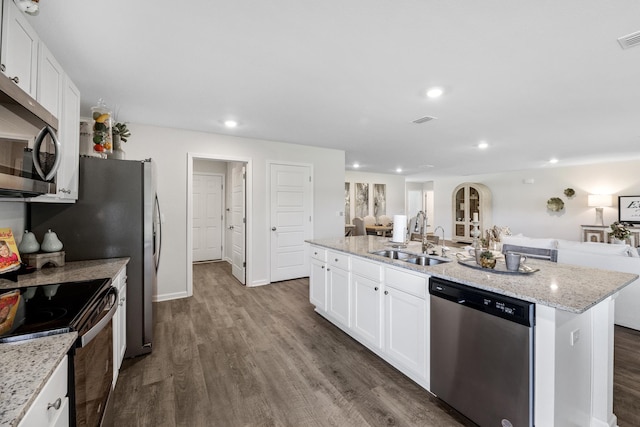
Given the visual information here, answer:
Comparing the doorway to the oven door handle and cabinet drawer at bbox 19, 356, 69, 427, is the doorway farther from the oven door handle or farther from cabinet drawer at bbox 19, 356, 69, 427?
cabinet drawer at bbox 19, 356, 69, 427

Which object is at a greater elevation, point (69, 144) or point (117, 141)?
point (117, 141)

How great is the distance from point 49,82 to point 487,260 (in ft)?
9.87

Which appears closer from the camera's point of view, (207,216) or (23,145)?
(23,145)

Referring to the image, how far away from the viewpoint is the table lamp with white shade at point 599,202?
6.41 metres

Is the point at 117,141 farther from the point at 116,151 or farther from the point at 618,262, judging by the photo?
the point at 618,262

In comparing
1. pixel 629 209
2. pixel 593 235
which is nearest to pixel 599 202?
pixel 629 209

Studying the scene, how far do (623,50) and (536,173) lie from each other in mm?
7004

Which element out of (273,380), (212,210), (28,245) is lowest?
(273,380)

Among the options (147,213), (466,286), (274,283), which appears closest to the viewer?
(466,286)

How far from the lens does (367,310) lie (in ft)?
8.18

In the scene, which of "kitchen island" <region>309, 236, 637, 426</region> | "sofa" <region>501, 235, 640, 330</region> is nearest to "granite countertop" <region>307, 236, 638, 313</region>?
"kitchen island" <region>309, 236, 637, 426</region>

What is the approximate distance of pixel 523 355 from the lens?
4.57ft

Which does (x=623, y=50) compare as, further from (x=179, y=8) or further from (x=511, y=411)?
(x=179, y=8)

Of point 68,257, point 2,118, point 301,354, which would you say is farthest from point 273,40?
point 301,354
